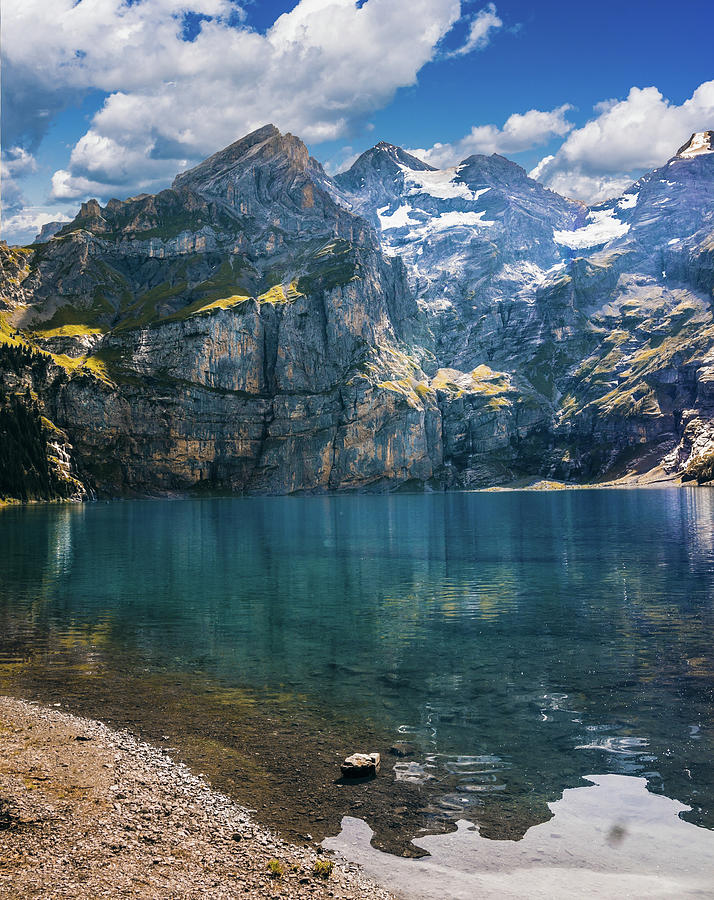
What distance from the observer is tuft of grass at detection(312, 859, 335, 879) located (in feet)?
58.0

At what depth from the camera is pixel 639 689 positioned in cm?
3375

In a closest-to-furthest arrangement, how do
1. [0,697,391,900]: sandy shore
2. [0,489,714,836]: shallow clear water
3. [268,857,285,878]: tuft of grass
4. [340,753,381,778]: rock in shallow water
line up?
[0,697,391,900]: sandy shore → [268,857,285,878]: tuft of grass → [340,753,381,778]: rock in shallow water → [0,489,714,836]: shallow clear water

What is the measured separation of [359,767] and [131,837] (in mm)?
7816

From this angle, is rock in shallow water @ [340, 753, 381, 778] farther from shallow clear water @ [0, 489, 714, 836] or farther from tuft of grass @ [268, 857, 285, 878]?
tuft of grass @ [268, 857, 285, 878]

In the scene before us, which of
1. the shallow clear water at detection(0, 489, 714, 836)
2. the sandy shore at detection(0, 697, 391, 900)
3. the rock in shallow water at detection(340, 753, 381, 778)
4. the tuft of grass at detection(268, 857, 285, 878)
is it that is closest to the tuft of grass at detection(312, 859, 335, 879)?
the sandy shore at detection(0, 697, 391, 900)

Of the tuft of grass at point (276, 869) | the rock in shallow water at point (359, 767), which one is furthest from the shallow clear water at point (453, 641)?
the tuft of grass at point (276, 869)

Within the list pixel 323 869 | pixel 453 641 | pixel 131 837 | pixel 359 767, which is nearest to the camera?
pixel 323 869

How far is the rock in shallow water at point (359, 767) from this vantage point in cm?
2361

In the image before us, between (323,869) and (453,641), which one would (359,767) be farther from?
(453,641)

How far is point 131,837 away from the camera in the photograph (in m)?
19.1

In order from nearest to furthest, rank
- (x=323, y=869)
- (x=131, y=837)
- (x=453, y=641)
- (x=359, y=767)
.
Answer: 1. (x=323, y=869)
2. (x=131, y=837)
3. (x=359, y=767)
4. (x=453, y=641)

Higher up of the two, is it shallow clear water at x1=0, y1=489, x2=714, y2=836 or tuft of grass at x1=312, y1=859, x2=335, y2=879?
tuft of grass at x1=312, y1=859, x2=335, y2=879

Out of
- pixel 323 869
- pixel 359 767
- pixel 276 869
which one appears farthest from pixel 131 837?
pixel 359 767

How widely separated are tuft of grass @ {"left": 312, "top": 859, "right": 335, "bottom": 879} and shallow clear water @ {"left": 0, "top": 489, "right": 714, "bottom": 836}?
4986 millimetres
